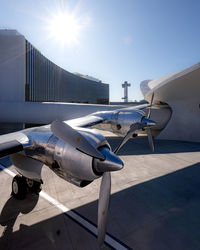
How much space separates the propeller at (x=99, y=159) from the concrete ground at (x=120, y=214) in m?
1.28

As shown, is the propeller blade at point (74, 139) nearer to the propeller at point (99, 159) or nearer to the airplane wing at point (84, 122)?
the propeller at point (99, 159)

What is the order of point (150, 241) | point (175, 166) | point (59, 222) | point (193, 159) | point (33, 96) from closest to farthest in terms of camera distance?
point (150, 241) < point (59, 222) < point (175, 166) < point (193, 159) < point (33, 96)

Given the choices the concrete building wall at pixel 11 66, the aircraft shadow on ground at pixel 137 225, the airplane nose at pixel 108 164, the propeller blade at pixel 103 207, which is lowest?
the aircraft shadow on ground at pixel 137 225

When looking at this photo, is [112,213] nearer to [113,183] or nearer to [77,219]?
[77,219]

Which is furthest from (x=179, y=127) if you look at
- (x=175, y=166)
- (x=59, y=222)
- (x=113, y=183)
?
(x=59, y=222)

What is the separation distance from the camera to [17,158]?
6.50m

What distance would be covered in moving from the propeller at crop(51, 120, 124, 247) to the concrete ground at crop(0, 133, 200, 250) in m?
1.28

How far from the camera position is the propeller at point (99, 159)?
3994 mm

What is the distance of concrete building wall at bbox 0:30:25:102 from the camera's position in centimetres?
2420

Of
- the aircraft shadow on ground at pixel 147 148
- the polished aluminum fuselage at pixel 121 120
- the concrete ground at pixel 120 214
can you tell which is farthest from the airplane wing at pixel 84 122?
the aircraft shadow on ground at pixel 147 148

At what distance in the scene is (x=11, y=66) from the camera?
24547 millimetres

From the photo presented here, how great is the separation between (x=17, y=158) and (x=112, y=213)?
14.8 feet

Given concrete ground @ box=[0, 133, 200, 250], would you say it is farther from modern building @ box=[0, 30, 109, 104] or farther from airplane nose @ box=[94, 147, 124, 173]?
modern building @ box=[0, 30, 109, 104]

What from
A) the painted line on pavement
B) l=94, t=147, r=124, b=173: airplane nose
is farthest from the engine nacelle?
the painted line on pavement
